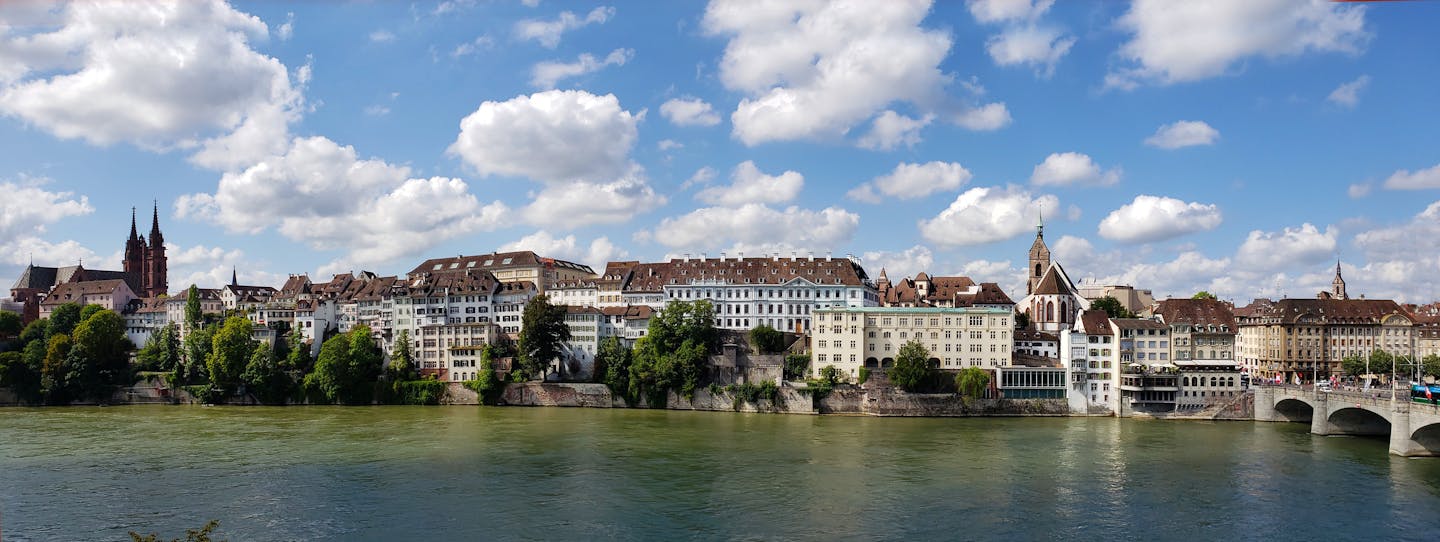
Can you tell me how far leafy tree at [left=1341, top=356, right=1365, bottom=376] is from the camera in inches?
2500

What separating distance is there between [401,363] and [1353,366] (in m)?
65.6

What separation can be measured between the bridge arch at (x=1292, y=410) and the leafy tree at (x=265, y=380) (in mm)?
→ 63032

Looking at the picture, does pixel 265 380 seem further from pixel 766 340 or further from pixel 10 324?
pixel 10 324

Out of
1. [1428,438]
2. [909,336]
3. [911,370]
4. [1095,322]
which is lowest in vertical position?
[1428,438]

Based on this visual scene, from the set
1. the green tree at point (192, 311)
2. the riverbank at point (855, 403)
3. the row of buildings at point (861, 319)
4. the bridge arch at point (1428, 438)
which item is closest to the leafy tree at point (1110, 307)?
the row of buildings at point (861, 319)

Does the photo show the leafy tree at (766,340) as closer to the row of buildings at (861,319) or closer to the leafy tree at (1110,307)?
the row of buildings at (861,319)

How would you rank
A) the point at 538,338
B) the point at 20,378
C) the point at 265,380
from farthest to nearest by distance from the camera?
1. the point at 20,378
2. the point at 265,380
3. the point at 538,338

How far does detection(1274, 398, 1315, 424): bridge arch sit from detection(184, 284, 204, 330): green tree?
79540 millimetres

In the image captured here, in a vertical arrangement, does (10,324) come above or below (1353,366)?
above

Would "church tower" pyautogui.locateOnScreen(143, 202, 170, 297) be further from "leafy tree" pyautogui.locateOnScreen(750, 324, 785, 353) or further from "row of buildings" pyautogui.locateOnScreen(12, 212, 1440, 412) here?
"leafy tree" pyautogui.locateOnScreen(750, 324, 785, 353)

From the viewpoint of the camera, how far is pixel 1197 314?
6719 cm

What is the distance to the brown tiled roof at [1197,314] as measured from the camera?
66188 millimetres

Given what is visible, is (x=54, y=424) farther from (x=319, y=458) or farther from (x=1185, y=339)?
(x=1185, y=339)

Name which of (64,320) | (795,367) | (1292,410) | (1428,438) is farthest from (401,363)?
(1428,438)
